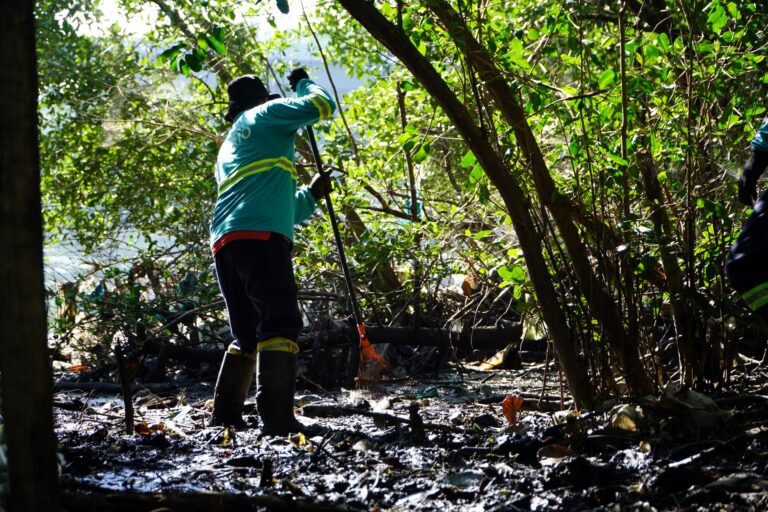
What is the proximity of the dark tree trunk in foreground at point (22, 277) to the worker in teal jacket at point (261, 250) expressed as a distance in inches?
100

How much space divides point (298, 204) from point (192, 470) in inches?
83.5

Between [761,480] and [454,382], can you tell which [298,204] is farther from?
[761,480]

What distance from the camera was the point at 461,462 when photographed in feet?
10.6

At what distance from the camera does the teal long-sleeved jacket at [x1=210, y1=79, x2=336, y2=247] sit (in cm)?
433

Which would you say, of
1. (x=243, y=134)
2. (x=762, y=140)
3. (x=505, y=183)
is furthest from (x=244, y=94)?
(x=762, y=140)

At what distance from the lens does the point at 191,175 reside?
854 cm

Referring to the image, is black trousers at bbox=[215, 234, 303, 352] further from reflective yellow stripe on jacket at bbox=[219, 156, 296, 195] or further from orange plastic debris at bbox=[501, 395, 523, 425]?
orange plastic debris at bbox=[501, 395, 523, 425]

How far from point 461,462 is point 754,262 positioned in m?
1.32

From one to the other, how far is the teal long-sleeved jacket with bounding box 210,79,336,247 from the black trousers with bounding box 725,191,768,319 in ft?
7.32

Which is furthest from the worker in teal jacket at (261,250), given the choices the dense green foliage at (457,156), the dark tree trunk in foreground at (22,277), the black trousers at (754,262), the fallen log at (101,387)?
the dark tree trunk in foreground at (22,277)

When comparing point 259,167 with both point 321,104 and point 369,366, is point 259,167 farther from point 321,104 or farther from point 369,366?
point 369,366

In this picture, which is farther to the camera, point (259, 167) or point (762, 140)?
point (259, 167)

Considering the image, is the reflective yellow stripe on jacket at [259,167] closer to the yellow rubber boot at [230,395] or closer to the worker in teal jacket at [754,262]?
the yellow rubber boot at [230,395]

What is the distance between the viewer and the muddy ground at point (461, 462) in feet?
8.46
